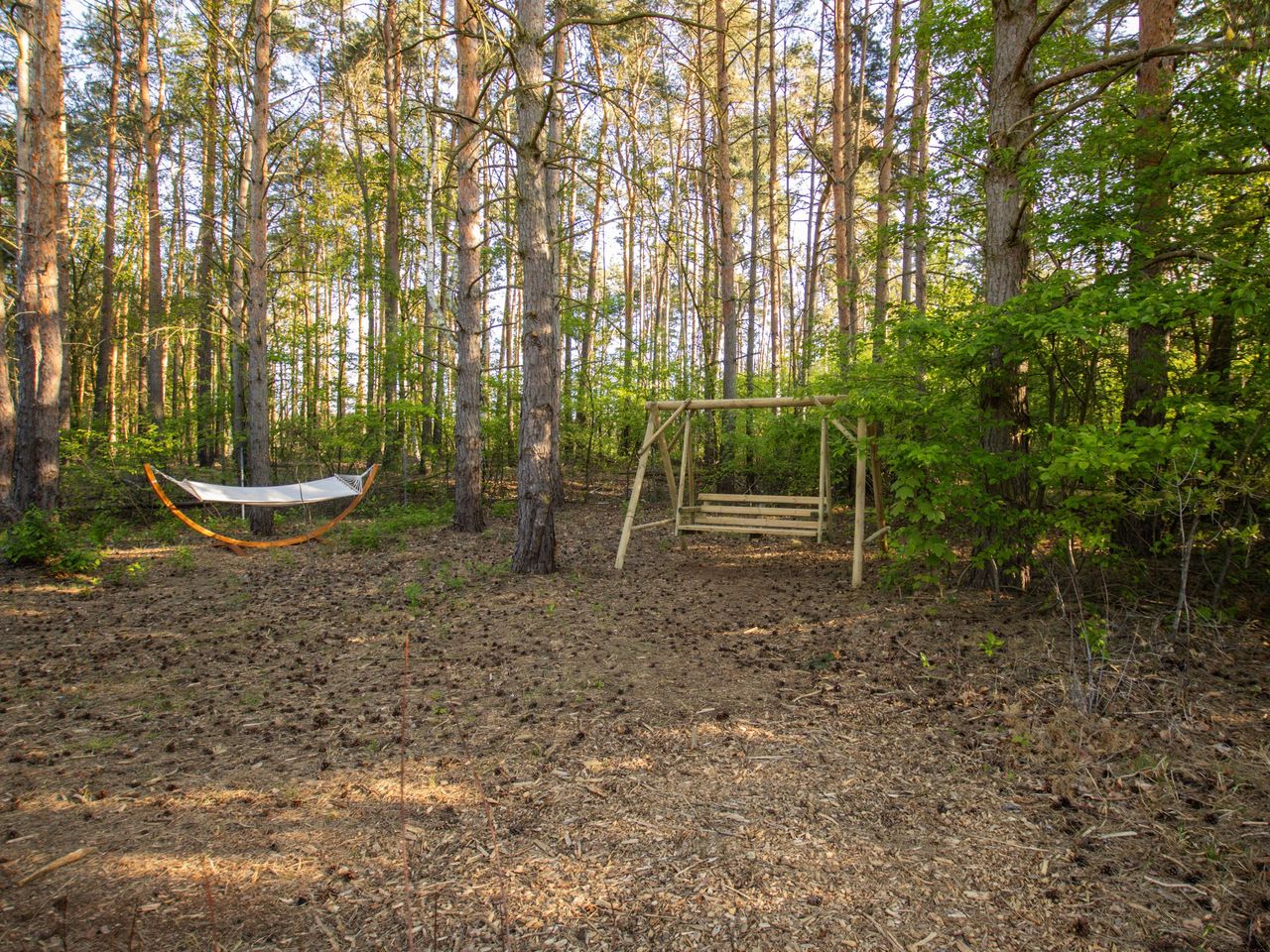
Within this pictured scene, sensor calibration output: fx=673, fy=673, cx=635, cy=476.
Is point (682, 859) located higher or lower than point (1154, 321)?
lower

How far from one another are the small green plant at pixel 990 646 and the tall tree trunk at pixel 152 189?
10949mm

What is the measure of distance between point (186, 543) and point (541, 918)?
774 cm

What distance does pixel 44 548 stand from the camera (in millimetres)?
6039

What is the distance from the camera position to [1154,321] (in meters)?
3.24

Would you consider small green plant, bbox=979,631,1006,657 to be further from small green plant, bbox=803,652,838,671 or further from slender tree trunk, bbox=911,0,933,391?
slender tree trunk, bbox=911,0,933,391

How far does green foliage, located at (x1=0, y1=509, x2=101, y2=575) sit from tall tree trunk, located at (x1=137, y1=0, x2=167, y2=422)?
15.0 ft

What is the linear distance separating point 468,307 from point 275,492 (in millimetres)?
3084

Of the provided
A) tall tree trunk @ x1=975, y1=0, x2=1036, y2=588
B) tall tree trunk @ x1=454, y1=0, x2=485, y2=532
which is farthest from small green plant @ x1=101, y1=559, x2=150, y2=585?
tall tree trunk @ x1=975, y1=0, x2=1036, y2=588

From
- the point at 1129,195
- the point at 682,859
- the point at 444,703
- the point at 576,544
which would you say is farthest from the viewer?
the point at 576,544

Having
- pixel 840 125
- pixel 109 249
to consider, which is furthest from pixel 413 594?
pixel 109 249

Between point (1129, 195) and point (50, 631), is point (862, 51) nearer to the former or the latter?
point (1129, 195)

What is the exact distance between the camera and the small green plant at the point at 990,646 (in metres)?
3.75

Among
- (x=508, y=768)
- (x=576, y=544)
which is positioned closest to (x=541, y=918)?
(x=508, y=768)

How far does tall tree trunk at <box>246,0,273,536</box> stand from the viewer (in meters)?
7.82
